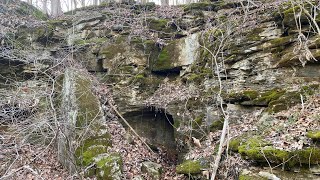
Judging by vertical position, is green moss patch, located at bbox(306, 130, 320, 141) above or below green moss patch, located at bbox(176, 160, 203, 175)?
above

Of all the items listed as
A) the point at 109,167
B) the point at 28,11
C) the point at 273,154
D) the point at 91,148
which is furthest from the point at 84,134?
the point at 28,11

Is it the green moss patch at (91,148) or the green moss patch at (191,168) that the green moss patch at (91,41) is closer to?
the green moss patch at (91,148)

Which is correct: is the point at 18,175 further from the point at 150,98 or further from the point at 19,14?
the point at 19,14

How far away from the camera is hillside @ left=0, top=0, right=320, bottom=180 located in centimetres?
567

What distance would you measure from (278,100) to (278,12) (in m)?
3.33

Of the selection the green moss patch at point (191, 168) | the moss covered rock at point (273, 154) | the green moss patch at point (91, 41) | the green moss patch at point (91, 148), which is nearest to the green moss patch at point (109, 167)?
the green moss patch at point (91, 148)

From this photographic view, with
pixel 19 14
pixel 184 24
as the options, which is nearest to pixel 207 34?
pixel 184 24

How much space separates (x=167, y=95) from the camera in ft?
31.6

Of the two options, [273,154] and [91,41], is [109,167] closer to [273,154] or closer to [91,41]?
[273,154]

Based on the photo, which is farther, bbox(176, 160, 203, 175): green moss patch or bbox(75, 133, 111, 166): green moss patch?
bbox(75, 133, 111, 166): green moss patch

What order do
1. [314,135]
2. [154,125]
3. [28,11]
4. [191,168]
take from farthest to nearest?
1. [28,11]
2. [154,125]
3. [191,168]
4. [314,135]

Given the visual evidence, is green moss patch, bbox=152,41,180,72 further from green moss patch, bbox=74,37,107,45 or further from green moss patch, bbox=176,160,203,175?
green moss patch, bbox=176,160,203,175

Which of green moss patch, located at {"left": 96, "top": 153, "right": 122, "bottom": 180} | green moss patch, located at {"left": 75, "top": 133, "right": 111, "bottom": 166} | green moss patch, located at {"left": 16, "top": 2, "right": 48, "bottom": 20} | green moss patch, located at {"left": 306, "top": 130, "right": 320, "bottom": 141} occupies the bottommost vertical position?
green moss patch, located at {"left": 96, "top": 153, "right": 122, "bottom": 180}

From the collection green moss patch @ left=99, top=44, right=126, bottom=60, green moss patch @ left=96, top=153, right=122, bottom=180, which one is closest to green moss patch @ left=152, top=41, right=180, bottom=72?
green moss patch @ left=99, top=44, right=126, bottom=60
